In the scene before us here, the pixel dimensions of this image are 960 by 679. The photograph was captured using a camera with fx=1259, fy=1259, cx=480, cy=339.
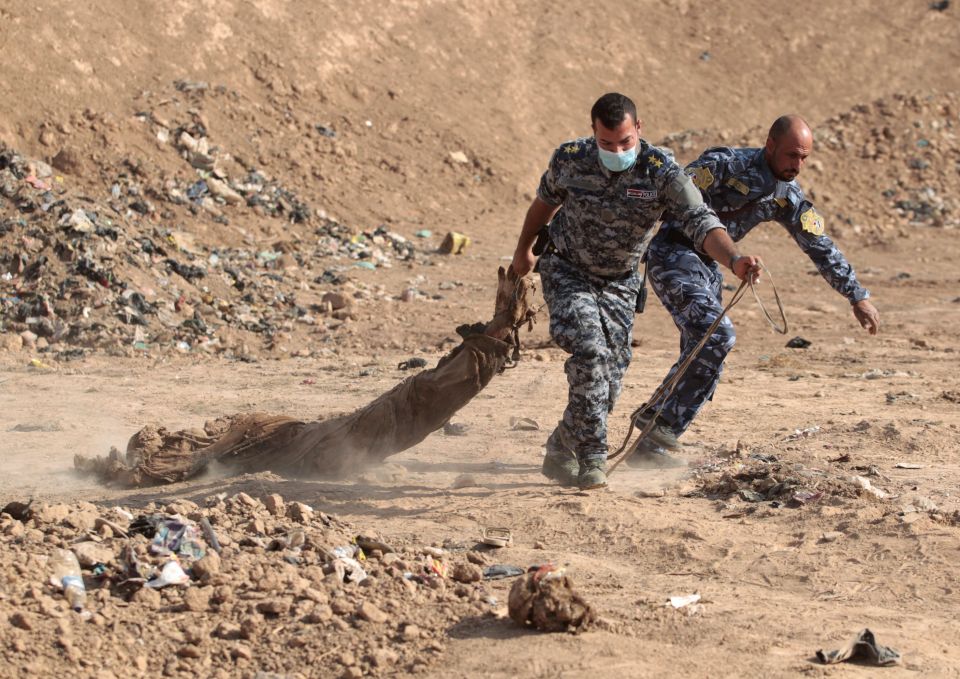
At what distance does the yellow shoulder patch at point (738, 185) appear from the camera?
605 centimetres

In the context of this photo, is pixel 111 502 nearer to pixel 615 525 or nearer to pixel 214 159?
pixel 615 525

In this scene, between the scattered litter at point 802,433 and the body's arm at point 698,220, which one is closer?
the body's arm at point 698,220

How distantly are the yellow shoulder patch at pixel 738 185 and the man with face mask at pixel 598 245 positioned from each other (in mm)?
634

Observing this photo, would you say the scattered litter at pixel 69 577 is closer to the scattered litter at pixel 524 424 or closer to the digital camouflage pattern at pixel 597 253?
the digital camouflage pattern at pixel 597 253

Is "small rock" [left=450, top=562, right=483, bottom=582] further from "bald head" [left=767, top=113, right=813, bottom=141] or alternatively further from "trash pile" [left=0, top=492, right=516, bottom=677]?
"bald head" [left=767, top=113, right=813, bottom=141]

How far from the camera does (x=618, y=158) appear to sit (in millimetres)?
5254

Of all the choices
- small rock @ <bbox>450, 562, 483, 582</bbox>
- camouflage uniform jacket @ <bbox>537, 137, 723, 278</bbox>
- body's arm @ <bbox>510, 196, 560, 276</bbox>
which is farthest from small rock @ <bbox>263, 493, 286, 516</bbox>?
camouflage uniform jacket @ <bbox>537, 137, 723, 278</bbox>

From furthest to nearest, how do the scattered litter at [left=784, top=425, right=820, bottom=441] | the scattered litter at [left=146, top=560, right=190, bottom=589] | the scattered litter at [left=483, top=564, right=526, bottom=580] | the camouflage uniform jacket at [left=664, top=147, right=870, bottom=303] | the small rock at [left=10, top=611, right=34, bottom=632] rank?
the scattered litter at [left=784, top=425, right=820, bottom=441], the camouflage uniform jacket at [left=664, top=147, right=870, bottom=303], the scattered litter at [left=483, top=564, right=526, bottom=580], the scattered litter at [left=146, top=560, right=190, bottom=589], the small rock at [left=10, top=611, right=34, bottom=632]

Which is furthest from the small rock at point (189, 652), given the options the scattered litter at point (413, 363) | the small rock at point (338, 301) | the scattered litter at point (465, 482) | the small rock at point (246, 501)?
the small rock at point (338, 301)

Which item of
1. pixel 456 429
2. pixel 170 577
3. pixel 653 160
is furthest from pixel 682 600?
pixel 456 429

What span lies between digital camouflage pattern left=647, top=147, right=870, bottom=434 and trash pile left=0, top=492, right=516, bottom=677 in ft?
5.90

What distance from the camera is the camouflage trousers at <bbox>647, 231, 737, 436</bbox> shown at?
586cm

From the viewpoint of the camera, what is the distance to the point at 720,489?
572 cm

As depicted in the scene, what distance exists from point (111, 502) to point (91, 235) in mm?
5656
